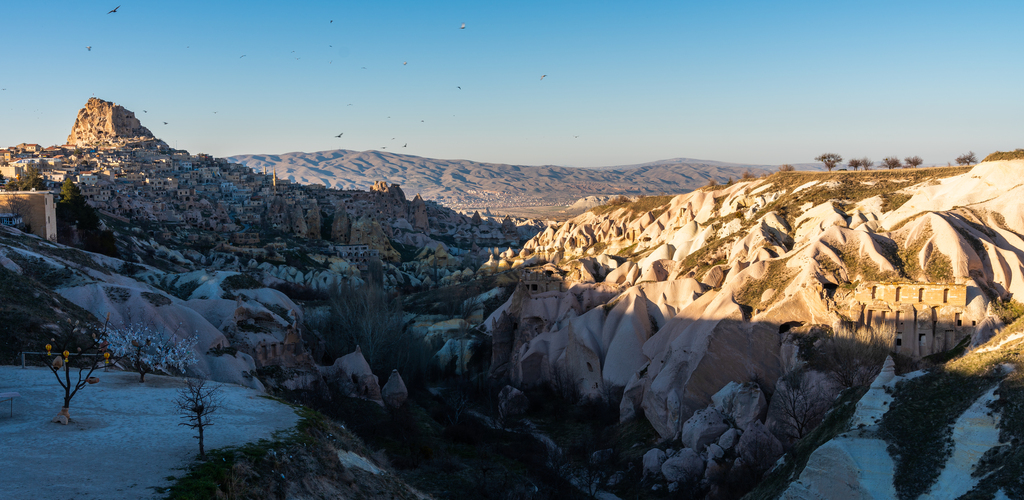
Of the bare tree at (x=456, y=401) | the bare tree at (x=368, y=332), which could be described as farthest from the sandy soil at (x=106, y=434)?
the bare tree at (x=368, y=332)

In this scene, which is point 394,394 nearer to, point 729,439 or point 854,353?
point 729,439

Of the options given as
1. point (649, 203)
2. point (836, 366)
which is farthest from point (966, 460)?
point (649, 203)

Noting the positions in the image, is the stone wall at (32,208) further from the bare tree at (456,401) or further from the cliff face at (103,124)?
the cliff face at (103,124)

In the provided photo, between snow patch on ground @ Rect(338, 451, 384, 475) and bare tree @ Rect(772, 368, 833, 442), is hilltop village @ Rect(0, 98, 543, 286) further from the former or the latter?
bare tree @ Rect(772, 368, 833, 442)

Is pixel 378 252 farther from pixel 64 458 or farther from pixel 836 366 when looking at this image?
pixel 64 458

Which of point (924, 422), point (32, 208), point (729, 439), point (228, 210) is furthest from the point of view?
point (228, 210)

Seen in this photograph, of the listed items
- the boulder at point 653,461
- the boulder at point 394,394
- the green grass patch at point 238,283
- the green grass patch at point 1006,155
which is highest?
the green grass patch at point 1006,155

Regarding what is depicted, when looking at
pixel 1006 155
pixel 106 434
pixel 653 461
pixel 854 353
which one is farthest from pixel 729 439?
pixel 1006 155
